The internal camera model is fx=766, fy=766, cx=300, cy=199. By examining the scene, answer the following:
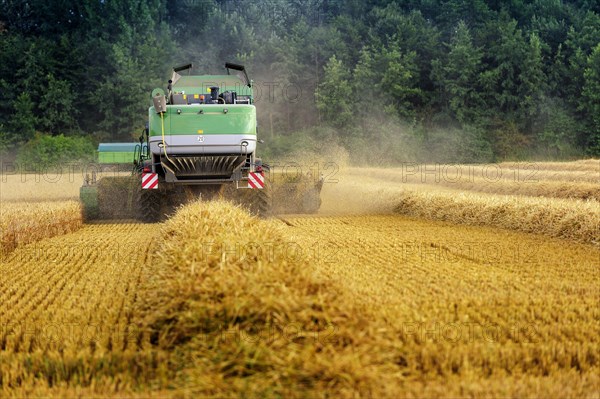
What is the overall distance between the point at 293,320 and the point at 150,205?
34.8 ft

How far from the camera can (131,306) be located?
21.8 ft

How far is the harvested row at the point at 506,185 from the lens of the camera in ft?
54.9

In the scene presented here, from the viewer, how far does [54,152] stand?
42.0 m

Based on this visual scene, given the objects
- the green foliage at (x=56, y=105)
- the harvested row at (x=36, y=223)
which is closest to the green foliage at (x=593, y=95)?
the green foliage at (x=56, y=105)

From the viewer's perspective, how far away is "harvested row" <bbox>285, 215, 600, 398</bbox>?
15.6ft

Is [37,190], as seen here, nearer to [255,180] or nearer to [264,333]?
[255,180]

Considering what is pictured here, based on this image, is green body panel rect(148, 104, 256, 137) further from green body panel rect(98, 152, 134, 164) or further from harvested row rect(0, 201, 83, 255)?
green body panel rect(98, 152, 134, 164)

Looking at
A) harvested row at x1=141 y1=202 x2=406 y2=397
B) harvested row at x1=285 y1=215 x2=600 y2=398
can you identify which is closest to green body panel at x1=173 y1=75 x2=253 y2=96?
harvested row at x1=285 y1=215 x2=600 y2=398

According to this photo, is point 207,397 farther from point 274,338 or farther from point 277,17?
point 277,17

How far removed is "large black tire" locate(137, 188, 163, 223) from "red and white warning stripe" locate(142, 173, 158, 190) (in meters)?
0.74

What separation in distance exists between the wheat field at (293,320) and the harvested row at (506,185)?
7.04 metres

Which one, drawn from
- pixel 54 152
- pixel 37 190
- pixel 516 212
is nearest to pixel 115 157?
pixel 37 190

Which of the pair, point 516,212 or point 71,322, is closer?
point 71,322

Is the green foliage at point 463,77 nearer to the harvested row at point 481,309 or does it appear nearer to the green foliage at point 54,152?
the green foliage at point 54,152
